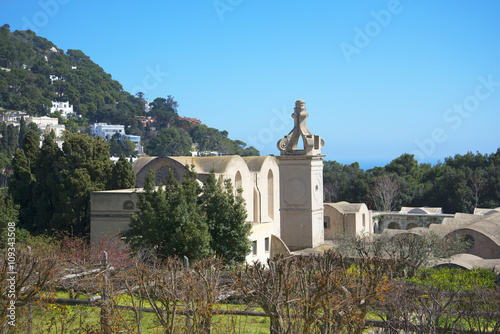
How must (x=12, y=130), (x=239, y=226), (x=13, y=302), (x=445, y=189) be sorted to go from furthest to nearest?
(x=12, y=130) → (x=445, y=189) → (x=239, y=226) → (x=13, y=302)

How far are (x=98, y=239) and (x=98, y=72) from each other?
523 ft

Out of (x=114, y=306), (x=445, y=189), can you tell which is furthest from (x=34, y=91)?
(x=114, y=306)

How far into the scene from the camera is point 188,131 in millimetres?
135625

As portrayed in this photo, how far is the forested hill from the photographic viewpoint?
118 m

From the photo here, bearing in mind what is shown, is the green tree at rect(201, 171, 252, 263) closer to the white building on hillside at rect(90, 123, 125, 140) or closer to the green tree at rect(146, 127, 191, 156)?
the green tree at rect(146, 127, 191, 156)

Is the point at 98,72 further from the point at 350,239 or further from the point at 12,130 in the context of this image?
the point at 350,239

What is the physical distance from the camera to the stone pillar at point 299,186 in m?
26.0

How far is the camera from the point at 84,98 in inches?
5615

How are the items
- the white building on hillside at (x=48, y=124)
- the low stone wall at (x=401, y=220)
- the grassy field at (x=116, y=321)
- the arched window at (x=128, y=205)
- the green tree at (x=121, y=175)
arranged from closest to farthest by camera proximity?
the grassy field at (x=116, y=321) → the arched window at (x=128, y=205) → the green tree at (x=121, y=175) → the low stone wall at (x=401, y=220) → the white building on hillside at (x=48, y=124)

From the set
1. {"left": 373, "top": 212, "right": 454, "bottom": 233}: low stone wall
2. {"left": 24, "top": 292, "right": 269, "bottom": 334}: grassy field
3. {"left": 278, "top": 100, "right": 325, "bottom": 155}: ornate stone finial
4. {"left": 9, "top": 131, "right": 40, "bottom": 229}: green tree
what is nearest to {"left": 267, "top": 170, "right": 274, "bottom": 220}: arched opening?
{"left": 278, "top": 100, "right": 325, "bottom": 155}: ornate stone finial

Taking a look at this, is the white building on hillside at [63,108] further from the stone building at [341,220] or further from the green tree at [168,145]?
the stone building at [341,220]

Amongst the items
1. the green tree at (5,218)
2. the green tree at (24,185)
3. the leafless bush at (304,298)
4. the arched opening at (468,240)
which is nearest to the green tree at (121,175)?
the green tree at (24,185)

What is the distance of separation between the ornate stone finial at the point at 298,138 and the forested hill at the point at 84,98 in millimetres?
76903

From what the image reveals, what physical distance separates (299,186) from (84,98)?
126 metres
